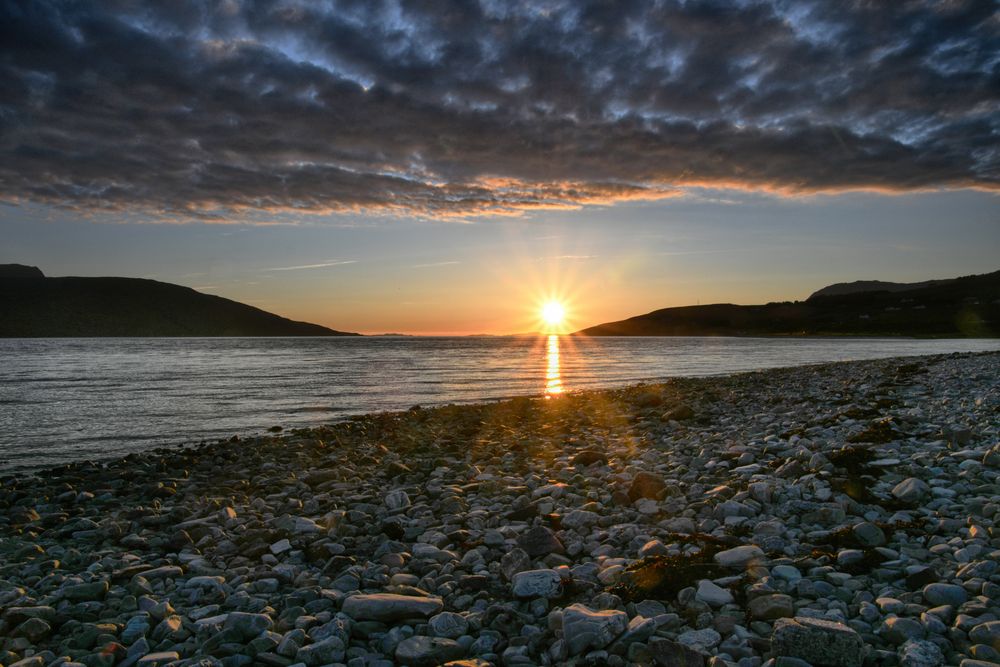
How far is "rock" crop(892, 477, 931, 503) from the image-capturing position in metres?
6.99

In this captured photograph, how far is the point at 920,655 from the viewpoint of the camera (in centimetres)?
→ 375

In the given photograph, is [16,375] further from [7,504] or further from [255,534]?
[255,534]

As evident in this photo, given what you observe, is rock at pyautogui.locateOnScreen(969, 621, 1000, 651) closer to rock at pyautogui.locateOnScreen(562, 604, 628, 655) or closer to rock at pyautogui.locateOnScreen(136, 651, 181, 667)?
rock at pyautogui.locateOnScreen(562, 604, 628, 655)

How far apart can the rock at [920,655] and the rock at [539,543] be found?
334cm

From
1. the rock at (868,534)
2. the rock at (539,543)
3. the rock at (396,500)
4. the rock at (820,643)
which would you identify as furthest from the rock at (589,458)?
the rock at (820,643)

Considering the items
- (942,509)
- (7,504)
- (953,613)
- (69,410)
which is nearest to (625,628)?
(953,613)

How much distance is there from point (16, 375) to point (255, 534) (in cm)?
4537

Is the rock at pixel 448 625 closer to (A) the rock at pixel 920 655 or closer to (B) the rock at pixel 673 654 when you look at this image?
(B) the rock at pixel 673 654

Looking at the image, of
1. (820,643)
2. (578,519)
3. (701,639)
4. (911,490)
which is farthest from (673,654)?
(911,490)

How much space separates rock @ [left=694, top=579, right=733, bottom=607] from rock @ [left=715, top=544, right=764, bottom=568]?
0.62 m

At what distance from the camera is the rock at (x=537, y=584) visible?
5.30 meters

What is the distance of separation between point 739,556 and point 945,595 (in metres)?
1.66

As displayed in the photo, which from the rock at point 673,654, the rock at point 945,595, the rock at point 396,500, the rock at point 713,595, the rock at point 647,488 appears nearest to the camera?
the rock at point 673,654

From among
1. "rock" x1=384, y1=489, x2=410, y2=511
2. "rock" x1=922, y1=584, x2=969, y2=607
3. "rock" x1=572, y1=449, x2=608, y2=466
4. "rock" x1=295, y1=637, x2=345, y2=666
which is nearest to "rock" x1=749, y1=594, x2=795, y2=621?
"rock" x1=922, y1=584, x2=969, y2=607
